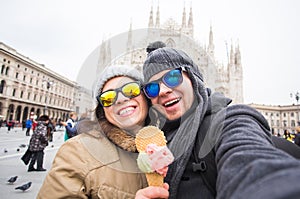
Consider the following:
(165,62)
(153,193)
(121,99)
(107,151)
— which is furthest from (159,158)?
(165,62)

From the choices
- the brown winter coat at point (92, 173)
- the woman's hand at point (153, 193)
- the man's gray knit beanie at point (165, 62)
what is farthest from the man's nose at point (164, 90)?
the woman's hand at point (153, 193)

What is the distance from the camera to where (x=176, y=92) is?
3.46ft

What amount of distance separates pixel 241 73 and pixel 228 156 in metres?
34.4

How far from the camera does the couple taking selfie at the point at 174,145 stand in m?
0.48

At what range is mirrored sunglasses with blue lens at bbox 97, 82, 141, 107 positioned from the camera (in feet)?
3.70

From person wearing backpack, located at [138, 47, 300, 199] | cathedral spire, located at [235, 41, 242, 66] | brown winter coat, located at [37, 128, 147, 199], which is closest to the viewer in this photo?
person wearing backpack, located at [138, 47, 300, 199]

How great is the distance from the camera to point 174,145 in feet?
2.80

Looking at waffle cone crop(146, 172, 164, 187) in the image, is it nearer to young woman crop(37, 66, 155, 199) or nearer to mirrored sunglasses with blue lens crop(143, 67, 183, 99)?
young woman crop(37, 66, 155, 199)

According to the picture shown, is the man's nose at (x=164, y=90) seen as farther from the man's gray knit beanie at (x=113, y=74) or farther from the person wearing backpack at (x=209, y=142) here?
the man's gray knit beanie at (x=113, y=74)

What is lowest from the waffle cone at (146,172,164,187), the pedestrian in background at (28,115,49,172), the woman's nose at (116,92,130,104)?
the pedestrian in background at (28,115,49,172)

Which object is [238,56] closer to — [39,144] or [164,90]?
[39,144]

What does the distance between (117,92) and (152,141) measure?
18.3 inches

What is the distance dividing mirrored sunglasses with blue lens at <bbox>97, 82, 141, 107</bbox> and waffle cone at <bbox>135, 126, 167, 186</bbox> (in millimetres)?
352

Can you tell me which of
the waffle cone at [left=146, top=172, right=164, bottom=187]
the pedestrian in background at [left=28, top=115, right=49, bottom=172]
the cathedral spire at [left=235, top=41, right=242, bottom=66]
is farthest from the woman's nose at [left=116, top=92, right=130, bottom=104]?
the cathedral spire at [left=235, top=41, right=242, bottom=66]
